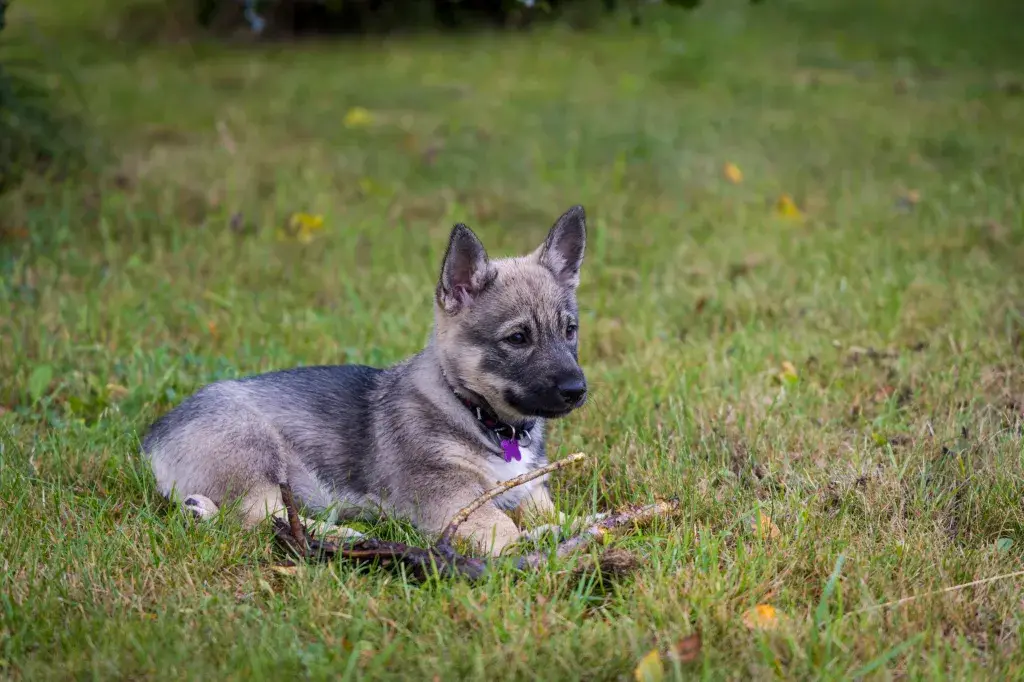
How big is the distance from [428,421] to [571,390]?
612 millimetres

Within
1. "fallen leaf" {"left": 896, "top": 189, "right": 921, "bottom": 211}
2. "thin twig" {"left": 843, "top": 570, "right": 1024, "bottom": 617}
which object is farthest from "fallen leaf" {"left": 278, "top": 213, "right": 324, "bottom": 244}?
"thin twig" {"left": 843, "top": 570, "right": 1024, "bottom": 617}

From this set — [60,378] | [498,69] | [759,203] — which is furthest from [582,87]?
[60,378]

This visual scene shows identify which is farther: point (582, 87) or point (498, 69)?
point (498, 69)

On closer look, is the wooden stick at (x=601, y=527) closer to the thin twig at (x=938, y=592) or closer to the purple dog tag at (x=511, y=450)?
the purple dog tag at (x=511, y=450)

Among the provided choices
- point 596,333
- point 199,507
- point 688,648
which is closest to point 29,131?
point 596,333

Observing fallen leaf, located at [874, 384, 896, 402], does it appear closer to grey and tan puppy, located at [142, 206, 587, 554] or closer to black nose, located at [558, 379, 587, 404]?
grey and tan puppy, located at [142, 206, 587, 554]

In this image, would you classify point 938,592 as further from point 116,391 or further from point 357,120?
point 357,120

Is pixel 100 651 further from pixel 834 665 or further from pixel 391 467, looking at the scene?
pixel 834 665

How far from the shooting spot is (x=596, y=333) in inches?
233

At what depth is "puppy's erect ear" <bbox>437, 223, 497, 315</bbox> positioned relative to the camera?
4125 mm

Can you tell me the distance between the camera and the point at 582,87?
11.9m

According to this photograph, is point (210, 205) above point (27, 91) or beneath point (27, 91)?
beneath

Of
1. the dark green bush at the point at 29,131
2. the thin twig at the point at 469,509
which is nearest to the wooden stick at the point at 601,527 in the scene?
the thin twig at the point at 469,509

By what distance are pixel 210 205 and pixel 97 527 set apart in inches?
180
